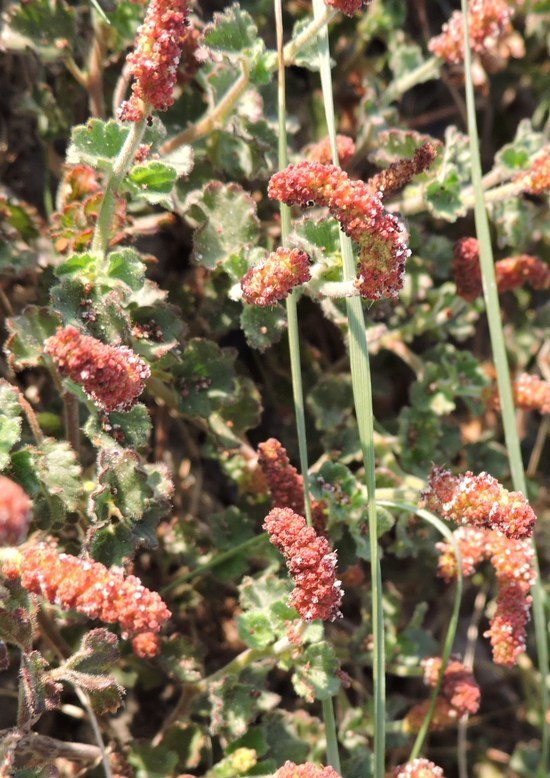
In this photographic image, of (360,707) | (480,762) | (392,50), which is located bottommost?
(480,762)

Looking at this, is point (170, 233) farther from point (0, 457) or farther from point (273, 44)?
point (0, 457)

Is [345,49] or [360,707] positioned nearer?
[360,707]

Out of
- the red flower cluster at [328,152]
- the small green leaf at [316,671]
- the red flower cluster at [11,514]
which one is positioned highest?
the red flower cluster at [328,152]

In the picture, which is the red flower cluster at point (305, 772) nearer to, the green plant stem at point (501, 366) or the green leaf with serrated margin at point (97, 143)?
the green plant stem at point (501, 366)

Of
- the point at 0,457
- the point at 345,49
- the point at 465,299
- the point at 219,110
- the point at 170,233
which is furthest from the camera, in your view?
the point at 345,49

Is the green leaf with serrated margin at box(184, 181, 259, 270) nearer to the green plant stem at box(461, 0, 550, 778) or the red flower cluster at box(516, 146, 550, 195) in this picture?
the green plant stem at box(461, 0, 550, 778)

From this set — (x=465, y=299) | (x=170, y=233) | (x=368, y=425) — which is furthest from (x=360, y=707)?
(x=170, y=233)

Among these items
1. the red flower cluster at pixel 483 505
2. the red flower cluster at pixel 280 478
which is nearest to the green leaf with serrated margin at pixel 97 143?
the red flower cluster at pixel 280 478
